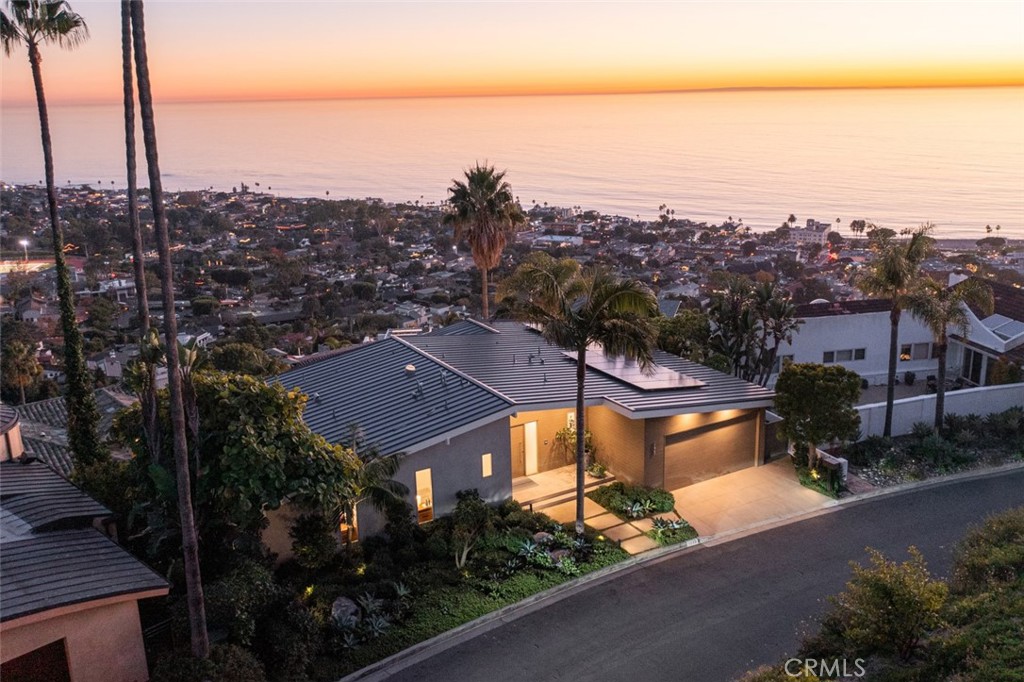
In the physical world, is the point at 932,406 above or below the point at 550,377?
below

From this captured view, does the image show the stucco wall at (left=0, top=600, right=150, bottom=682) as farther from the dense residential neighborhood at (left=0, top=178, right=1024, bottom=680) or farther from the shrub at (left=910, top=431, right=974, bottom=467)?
the shrub at (left=910, top=431, right=974, bottom=467)

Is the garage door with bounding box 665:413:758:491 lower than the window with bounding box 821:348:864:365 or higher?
lower

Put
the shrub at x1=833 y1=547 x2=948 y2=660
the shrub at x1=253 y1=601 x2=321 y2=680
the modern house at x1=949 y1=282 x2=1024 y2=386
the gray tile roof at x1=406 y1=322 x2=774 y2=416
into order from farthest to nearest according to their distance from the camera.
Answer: the modern house at x1=949 y1=282 x2=1024 y2=386 < the gray tile roof at x1=406 y1=322 x2=774 y2=416 < the shrub at x1=253 y1=601 x2=321 y2=680 < the shrub at x1=833 y1=547 x2=948 y2=660

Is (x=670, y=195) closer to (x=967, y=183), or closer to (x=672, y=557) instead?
(x=967, y=183)

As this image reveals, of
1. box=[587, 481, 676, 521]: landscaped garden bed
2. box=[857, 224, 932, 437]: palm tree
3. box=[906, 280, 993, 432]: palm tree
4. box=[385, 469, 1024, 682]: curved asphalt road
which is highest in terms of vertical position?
box=[857, 224, 932, 437]: palm tree

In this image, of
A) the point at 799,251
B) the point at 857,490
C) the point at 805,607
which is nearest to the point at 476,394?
the point at 805,607

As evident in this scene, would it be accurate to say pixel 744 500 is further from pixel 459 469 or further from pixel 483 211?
pixel 483 211

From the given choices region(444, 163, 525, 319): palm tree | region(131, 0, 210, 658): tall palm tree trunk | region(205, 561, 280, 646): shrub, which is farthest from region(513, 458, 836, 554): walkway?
region(444, 163, 525, 319): palm tree

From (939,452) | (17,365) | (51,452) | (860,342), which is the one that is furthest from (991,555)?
(17,365)
